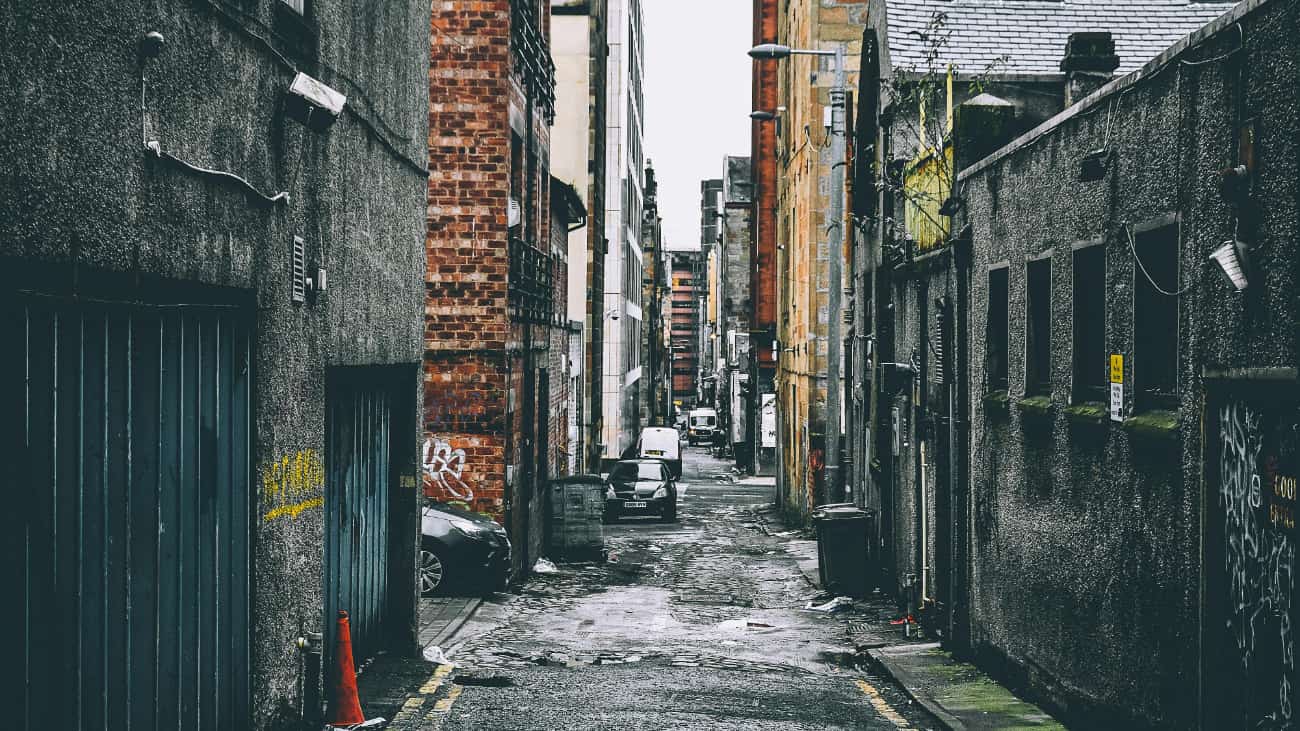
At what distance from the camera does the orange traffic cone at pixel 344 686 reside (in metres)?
9.55

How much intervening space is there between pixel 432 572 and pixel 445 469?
1426 mm

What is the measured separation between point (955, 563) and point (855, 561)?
4.62 meters

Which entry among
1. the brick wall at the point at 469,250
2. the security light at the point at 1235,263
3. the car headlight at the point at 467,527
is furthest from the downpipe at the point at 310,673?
the brick wall at the point at 469,250

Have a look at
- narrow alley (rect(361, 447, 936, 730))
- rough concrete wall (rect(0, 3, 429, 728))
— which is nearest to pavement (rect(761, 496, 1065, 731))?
narrow alley (rect(361, 447, 936, 730))

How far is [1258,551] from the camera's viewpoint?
22.5 feet

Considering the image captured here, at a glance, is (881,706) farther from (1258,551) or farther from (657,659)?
(1258,551)

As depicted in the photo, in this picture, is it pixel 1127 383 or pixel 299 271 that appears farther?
pixel 1127 383

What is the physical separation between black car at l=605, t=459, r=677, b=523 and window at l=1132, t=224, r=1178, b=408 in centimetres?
2268

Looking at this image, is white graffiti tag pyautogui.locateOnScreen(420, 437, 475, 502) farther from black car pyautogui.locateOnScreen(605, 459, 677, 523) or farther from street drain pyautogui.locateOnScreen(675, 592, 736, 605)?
black car pyautogui.locateOnScreen(605, 459, 677, 523)

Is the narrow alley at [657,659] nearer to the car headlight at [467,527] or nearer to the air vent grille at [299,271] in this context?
the car headlight at [467,527]

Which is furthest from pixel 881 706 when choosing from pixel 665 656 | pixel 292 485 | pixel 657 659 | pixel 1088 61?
pixel 1088 61

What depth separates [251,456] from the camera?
810 centimetres

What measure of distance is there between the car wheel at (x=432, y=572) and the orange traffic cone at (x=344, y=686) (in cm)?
727

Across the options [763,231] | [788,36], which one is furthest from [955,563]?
[763,231]
